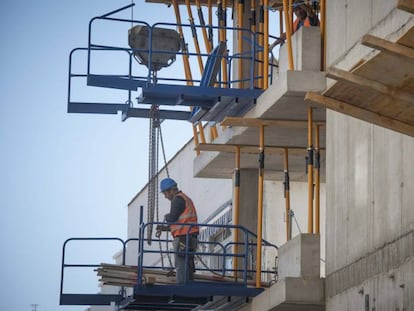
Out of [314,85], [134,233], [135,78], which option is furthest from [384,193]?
[134,233]

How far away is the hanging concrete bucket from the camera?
85.6 feet

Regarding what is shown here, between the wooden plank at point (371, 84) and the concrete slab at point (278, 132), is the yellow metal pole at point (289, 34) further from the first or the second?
the wooden plank at point (371, 84)

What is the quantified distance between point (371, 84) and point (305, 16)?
443 inches

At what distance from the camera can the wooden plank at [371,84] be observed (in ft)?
45.8

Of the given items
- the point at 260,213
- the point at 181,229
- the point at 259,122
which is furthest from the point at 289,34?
the point at 181,229

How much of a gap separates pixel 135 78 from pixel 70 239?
321 cm

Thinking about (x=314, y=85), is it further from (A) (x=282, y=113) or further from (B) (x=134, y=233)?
(B) (x=134, y=233)

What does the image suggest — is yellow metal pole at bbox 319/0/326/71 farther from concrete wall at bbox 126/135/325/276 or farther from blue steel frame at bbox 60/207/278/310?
concrete wall at bbox 126/135/325/276

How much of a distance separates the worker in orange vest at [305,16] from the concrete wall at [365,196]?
1942 millimetres

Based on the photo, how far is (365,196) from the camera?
20234mm

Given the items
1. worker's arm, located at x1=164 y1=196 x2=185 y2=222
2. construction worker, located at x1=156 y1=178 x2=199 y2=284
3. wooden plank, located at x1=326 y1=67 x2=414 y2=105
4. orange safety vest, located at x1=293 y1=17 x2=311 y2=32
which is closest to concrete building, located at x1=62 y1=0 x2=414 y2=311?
wooden plank, located at x1=326 y1=67 x2=414 y2=105

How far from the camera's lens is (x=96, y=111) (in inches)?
1067

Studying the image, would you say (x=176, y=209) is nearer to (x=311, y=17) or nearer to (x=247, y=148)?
(x=247, y=148)

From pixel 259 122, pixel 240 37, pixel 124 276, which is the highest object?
pixel 240 37
